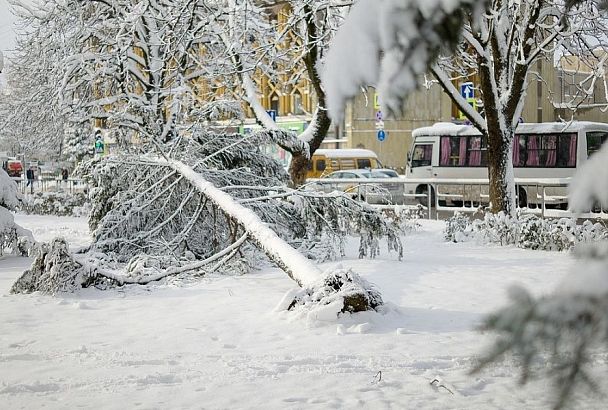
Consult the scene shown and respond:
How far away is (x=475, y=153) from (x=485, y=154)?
0.53m

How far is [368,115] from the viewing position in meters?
48.1

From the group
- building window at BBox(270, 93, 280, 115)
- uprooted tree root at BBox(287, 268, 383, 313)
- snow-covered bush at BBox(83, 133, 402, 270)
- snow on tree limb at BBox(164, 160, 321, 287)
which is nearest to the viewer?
uprooted tree root at BBox(287, 268, 383, 313)

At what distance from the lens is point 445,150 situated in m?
28.5

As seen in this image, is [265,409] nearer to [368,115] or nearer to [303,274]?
[303,274]

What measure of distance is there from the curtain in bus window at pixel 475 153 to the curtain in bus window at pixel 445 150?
0.95 m

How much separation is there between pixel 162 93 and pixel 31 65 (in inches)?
255

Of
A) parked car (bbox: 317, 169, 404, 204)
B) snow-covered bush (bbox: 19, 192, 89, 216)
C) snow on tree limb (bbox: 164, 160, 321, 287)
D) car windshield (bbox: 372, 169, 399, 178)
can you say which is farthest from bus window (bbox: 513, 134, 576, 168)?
snow on tree limb (bbox: 164, 160, 321, 287)

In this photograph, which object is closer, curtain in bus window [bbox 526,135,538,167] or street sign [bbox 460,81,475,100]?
street sign [bbox 460,81,475,100]

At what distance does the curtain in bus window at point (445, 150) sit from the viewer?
28.4 metres

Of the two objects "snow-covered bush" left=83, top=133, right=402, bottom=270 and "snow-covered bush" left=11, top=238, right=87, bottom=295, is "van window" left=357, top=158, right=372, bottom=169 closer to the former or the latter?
"snow-covered bush" left=83, top=133, right=402, bottom=270

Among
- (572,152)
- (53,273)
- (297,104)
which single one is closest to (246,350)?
(53,273)

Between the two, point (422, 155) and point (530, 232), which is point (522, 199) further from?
point (422, 155)

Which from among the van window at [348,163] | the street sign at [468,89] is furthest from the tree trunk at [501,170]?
the van window at [348,163]

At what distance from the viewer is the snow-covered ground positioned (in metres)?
4.75
